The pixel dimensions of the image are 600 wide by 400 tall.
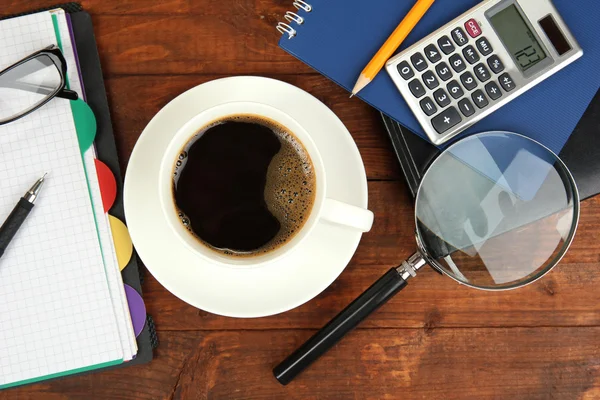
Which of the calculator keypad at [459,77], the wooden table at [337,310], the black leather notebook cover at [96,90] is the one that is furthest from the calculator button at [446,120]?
the black leather notebook cover at [96,90]

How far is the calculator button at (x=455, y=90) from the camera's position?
0.60 metres

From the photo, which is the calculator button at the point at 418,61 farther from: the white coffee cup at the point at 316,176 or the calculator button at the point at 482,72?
the white coffee cup at the point at 316,176

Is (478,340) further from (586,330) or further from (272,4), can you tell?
(272,4)

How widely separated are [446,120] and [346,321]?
10.9 inches

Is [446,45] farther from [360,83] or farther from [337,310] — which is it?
[337,310]

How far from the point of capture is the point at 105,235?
663mm

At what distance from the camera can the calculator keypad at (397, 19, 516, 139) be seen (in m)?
0.60

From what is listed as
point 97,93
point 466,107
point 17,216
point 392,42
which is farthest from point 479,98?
point 17,216

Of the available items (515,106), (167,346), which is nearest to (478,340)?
(515,106)

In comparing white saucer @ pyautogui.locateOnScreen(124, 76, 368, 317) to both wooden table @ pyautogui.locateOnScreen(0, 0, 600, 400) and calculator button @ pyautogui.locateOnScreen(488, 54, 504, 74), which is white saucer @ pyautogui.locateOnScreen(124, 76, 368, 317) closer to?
wooden table @ pyautogui.locateOnScreen(0, 0, 600, 400)

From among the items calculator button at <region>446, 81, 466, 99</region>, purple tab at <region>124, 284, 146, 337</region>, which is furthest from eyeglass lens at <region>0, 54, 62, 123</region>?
calculator button at <region>446, 81, 466, 99</region>

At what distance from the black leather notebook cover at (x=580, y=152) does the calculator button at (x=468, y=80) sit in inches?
3.1

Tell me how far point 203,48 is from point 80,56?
153 millimetres

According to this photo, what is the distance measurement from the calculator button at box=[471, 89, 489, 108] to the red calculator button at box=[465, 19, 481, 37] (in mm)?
65
